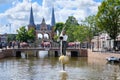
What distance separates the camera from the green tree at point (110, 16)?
292 ft

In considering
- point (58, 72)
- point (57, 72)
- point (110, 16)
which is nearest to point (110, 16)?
point (110, 16)

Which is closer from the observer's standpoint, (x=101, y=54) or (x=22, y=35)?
(x=101, y=54)

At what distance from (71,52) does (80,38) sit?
12523 mm

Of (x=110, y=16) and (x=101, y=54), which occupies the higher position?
(x=110, y=16)

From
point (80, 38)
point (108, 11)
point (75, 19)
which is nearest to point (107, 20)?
point (108, 11)

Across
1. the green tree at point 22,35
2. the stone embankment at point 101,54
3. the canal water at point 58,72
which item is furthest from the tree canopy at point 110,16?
the green tree at point 22,35

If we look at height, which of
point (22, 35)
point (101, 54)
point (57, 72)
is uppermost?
point (22, 35)

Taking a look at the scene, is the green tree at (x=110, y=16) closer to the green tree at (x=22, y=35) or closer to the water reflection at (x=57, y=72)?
the water reflection at (x=57, y=72)

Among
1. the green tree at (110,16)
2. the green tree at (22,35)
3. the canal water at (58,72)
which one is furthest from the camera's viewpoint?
the green tree at (22,35)

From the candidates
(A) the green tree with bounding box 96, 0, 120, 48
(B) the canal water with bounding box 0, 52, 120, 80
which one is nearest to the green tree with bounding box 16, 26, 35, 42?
(A) the green tree with bounding box 96, 0, 120, 48

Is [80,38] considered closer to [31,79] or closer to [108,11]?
[108,11]

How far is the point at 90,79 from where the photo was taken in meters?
37.5

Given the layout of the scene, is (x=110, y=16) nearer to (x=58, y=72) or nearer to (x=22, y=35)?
(x=58, y=72)

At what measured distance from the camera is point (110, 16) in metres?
89.5
